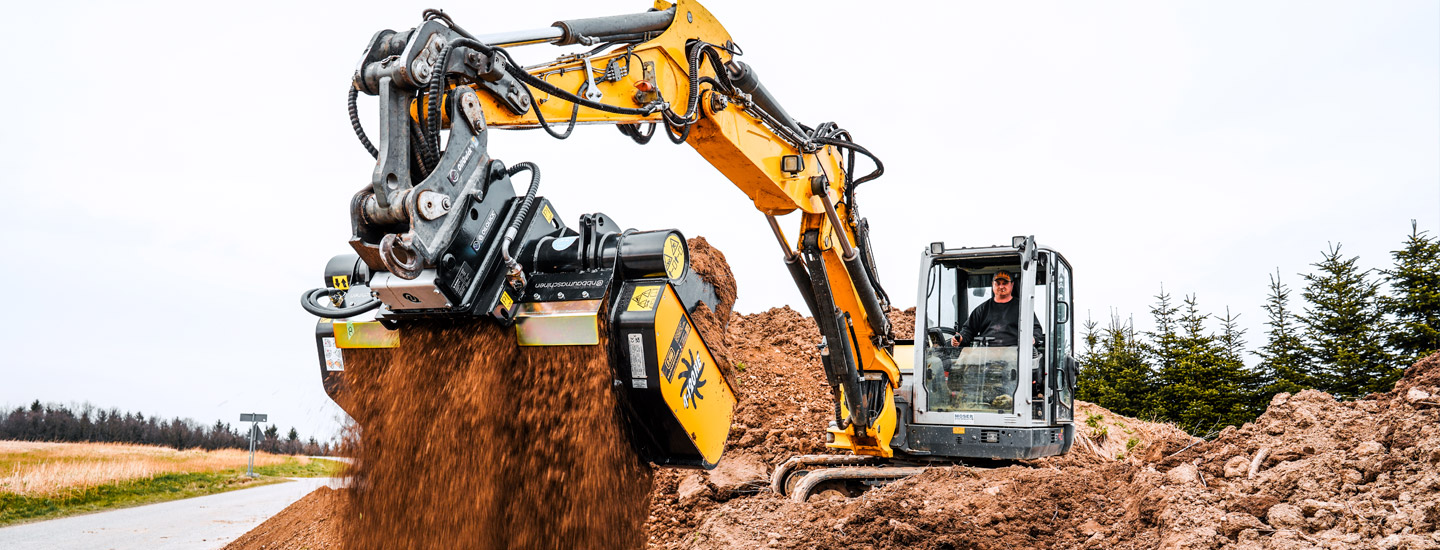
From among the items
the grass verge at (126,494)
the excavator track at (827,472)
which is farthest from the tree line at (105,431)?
the excavator track at (827,472)

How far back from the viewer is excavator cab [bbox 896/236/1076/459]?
615cm

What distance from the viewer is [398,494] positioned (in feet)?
10.9

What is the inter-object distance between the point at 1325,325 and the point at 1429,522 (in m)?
15.9

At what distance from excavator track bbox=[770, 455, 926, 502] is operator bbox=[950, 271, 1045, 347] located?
3.67 ft

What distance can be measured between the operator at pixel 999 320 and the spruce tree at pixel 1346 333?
12631 mm

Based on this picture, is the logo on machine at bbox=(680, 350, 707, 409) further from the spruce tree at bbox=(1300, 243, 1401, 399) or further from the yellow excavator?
the spruce tree at bbox=(1300, 243, 1401, 399)

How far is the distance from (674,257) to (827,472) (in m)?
3.44

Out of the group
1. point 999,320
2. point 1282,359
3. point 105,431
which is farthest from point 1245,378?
point 105,431

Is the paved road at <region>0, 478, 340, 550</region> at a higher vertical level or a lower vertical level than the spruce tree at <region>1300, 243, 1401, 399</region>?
lower

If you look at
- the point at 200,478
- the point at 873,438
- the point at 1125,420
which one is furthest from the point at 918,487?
the point at 200,478

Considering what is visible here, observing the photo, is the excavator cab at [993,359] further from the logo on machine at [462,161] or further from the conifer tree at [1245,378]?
the conifer tree at [1245,378]

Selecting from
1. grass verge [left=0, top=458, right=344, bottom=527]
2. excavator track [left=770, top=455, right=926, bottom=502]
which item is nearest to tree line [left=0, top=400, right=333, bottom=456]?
grass verge [left=0, top=458, right=344, bottom=527]

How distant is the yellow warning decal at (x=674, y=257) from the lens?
137 inches

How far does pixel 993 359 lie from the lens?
6.32m
